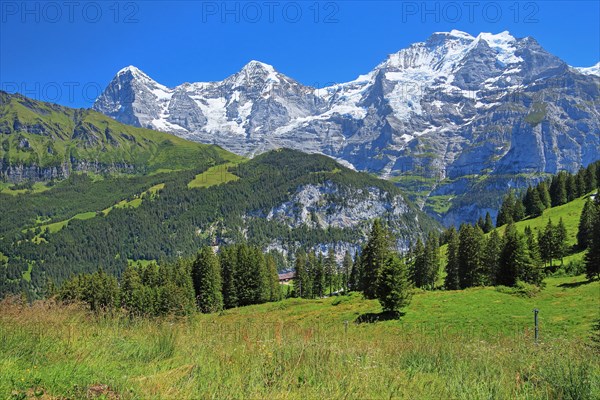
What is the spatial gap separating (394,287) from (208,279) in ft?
145

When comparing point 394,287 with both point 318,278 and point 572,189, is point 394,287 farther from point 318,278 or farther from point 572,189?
point 572,189

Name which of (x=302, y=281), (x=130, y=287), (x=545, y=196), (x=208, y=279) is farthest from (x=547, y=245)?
(x=130, y=287)

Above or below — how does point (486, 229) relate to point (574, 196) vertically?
below

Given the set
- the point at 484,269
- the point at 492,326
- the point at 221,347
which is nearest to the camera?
the point at 221,347

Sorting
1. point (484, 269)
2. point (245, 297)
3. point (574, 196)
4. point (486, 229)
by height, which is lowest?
point (245, 297)

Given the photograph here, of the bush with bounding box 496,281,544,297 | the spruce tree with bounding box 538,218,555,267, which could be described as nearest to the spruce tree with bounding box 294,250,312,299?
the spruce tree with bounding box 538,218,555,267

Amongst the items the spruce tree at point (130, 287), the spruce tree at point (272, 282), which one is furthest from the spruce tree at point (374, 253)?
the spruce tree at point (272, 282)

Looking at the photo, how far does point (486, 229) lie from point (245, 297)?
239 ft

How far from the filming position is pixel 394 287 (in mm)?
40969

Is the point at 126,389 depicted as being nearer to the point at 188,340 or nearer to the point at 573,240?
the point at 188,340

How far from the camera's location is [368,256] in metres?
61.8

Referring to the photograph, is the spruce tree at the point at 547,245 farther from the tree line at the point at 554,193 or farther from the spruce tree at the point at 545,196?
the spruce tree at the point at 545,196

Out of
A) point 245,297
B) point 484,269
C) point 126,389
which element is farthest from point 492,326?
point 245,297

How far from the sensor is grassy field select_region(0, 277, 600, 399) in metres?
5.84
